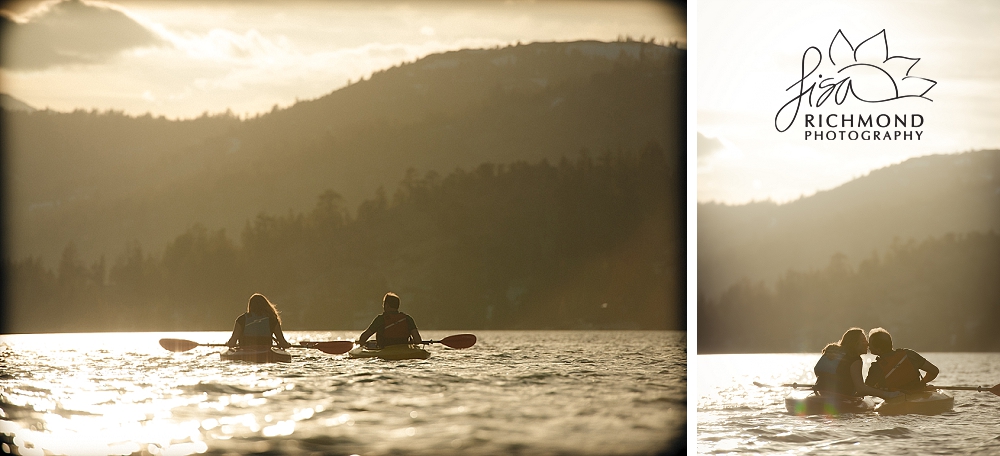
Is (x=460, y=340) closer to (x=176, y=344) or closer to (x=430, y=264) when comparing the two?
(x=176, y=344)

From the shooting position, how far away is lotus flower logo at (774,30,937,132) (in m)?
7.36

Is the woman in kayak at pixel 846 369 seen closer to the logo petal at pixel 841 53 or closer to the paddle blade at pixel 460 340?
the paddle blade at pixel 460 340

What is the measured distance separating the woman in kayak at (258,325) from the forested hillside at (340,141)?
63442 millimetres

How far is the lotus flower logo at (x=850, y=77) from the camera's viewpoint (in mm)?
7363

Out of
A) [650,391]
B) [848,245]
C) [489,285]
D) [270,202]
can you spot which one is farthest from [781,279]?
[650,391]

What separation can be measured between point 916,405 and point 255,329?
7.66 metres

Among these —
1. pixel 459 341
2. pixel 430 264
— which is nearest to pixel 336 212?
pixel 430 264

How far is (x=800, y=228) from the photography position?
9112 cm

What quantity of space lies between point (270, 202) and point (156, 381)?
7310 centimetres

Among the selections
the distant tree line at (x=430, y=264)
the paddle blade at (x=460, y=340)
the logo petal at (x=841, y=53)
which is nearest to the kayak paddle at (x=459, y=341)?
the paddle blade at (x=460, y=340)

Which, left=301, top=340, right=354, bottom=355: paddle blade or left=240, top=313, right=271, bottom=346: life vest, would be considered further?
left=301, top=340, right=354, bottom=355: paddle blade

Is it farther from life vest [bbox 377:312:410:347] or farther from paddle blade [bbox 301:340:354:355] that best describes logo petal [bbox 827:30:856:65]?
paddle blade [bbox 301:340:354:355]

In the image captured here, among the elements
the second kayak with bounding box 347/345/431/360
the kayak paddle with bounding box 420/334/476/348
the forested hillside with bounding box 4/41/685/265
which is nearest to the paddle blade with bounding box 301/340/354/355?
the second kayak with bounding box 347/345/431/360

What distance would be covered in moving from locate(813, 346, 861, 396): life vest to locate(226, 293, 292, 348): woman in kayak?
6.33 meters
